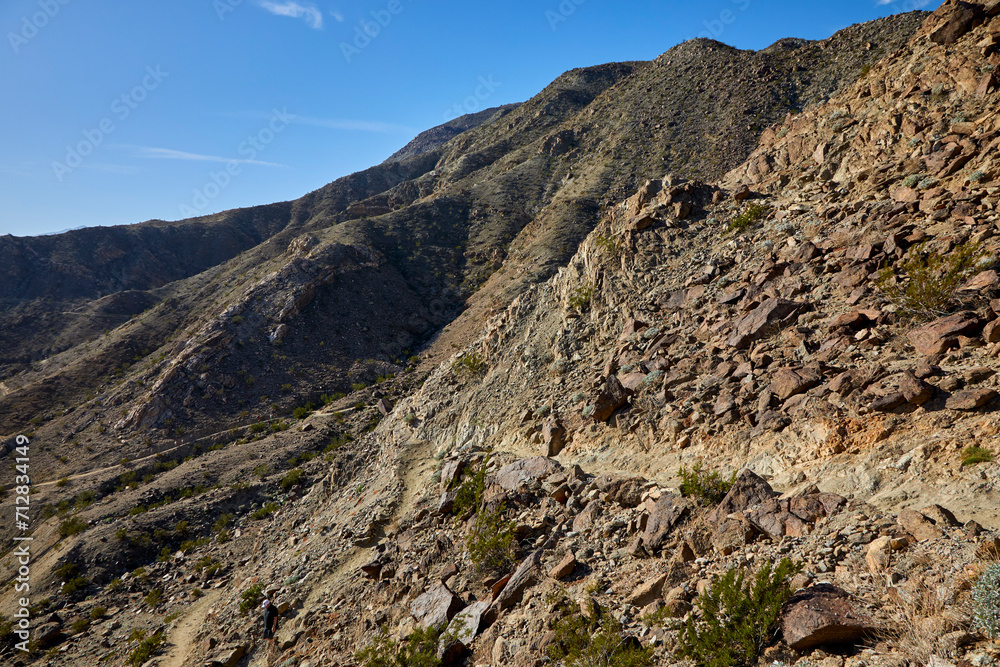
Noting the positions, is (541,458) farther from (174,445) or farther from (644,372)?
(174,445)

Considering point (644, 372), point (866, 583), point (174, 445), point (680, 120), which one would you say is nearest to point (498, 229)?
point (680, 120)

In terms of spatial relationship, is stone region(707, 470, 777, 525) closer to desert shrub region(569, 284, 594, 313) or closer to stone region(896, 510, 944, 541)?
stone region(896, 510, 944, 541)

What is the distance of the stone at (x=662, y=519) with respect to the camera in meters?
6.59

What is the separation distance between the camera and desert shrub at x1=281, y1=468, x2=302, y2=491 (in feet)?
75.0

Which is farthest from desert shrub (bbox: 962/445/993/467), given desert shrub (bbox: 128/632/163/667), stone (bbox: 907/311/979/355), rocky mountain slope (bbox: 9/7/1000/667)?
desert shrub (bbox: 128/632/163/667)

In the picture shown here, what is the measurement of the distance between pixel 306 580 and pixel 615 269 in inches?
491

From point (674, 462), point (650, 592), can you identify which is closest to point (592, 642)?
point (650, 592)

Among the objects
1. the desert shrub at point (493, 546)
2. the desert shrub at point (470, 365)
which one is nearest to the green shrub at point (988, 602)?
the desert shrub at point (493, 546)

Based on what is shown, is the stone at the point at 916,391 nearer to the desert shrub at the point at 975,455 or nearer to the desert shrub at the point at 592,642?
the desert shrub at the point at 975,455

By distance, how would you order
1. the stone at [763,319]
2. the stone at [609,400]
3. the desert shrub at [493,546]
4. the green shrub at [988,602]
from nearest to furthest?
the green shrub at [988,602] < the desert shrub at [493,546] < the stone at [763,319] < the stone at [609,400]

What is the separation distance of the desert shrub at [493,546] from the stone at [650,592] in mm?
2773

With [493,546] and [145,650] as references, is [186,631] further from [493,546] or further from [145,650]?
[493,546]

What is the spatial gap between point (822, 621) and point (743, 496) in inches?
85.3

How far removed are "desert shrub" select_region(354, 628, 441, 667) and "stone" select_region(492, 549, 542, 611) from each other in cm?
112
